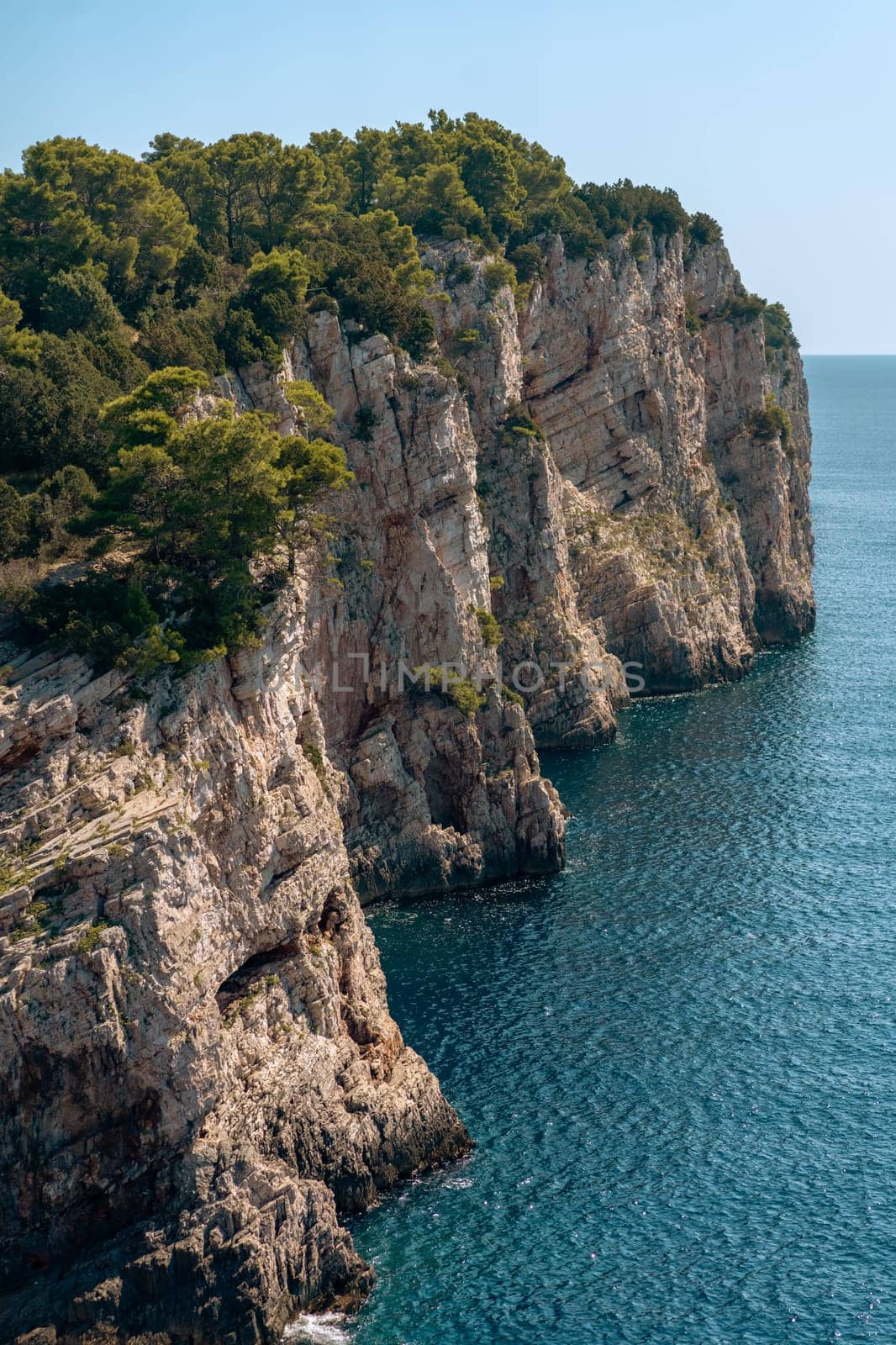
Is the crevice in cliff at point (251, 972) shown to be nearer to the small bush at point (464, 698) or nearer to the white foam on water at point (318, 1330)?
the white foam on water at point (318, 1330)

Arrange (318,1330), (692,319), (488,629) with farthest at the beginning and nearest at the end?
(692,319) → (488,629) → (318,1330)

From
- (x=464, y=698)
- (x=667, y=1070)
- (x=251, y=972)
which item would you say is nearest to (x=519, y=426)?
(x=464, y=698)

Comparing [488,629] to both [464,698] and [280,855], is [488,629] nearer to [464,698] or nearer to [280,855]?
[464,698]

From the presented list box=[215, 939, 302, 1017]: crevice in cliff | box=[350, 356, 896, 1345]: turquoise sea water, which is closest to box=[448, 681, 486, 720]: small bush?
box=[350, 356, 896, 1345]: turquoise sea water

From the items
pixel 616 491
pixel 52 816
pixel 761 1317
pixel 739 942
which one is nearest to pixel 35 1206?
pixel 52 816

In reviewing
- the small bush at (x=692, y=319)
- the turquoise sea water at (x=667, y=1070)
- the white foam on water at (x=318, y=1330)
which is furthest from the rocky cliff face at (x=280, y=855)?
the small bush at (x=692, y=319)
